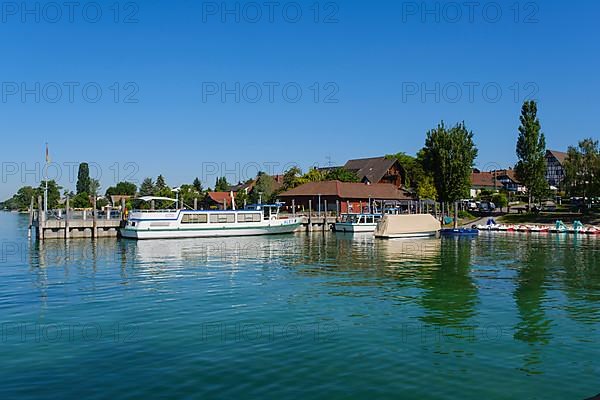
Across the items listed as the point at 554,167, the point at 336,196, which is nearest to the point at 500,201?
the point at 336,196

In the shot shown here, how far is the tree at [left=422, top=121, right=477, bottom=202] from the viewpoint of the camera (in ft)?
258

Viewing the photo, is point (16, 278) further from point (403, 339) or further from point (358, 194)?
point (358, 194)

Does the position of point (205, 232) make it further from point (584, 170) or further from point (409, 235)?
point (584, 170)

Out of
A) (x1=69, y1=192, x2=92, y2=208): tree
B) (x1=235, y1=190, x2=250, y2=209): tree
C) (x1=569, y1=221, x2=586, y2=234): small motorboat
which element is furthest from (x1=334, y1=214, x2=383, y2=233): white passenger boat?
(x1=69, y1=192, x2=92, y2=208): tree

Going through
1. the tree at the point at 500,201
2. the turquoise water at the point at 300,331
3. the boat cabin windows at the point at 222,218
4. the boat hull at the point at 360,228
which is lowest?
the turquoise water at the point at 300,331

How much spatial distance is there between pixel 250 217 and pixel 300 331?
48.6 meters

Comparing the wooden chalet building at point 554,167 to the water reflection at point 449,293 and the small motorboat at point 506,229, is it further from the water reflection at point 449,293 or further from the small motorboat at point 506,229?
the water reflection at point 449,293

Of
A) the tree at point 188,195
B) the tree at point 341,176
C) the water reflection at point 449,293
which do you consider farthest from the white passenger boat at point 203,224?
the tree at point 188,195

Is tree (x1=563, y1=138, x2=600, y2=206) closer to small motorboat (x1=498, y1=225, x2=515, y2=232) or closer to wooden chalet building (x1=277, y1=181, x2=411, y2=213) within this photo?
small motorboat (x1=498, y1=225, x2=515, y2=232)

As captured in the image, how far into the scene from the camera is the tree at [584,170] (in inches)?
3123

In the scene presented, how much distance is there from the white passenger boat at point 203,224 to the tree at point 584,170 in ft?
146

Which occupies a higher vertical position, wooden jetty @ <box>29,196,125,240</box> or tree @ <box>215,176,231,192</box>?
tree @ <box>215,176,231,192</box>

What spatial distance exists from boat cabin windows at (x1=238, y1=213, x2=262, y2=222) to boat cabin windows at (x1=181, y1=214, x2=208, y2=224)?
4.29 metres

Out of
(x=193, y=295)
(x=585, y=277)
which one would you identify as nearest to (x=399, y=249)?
(x=585, y=277)
